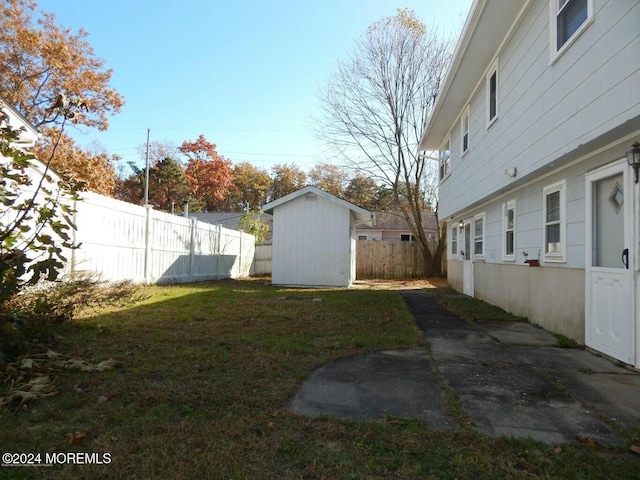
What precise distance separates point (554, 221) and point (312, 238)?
870 cm

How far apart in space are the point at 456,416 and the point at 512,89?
6.14 m

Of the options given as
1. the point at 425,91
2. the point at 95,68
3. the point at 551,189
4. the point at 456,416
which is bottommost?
the point at 456,416

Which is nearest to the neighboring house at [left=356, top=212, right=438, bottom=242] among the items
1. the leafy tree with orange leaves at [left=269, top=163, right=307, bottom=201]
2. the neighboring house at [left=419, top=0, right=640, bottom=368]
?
the leafy tree with orange leaves at [left=269, top=163, right=307, bottom=201]

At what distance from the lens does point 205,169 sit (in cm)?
3775

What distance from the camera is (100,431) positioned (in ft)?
8.54

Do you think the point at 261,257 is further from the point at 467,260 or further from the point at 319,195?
the point at 467,260

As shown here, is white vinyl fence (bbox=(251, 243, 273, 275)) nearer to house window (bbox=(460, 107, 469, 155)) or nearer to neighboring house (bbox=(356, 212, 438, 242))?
house window (bbox=(460, 107, 469, 155))

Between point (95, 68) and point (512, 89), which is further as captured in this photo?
point (95, 68)

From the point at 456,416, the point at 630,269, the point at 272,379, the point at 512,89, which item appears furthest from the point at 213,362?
the point at 512,89

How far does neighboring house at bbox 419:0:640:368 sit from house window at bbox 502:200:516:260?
0.04 meters

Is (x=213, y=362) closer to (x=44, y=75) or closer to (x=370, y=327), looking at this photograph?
(x=370, y=327)

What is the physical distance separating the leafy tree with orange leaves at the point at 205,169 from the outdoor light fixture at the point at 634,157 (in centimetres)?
3615

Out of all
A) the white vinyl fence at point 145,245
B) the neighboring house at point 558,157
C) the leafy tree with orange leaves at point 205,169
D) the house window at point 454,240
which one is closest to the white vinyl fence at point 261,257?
the white vinyl fence at point 145,245

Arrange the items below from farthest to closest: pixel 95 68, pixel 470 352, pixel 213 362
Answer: pixel 95 68 < pixel 470 352 < pixel 213 362
